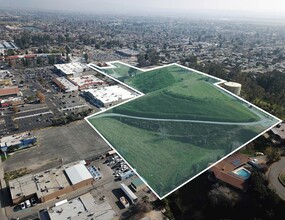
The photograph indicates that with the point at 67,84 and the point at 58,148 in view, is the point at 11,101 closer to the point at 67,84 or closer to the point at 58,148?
the point at 67,84

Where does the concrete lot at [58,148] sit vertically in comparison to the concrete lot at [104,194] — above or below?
above

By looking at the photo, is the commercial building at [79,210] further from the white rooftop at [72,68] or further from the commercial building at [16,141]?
the white rooftop at [72,68]

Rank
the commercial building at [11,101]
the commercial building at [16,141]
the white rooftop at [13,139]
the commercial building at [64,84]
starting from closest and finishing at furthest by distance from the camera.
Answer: the commercial building at [16,141]
the white rooftop at [13,139]
the commercial building at [11,101]
the commercial building at [64,84]

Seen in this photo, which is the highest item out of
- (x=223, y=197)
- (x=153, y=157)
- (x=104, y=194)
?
(x=153, y=157)

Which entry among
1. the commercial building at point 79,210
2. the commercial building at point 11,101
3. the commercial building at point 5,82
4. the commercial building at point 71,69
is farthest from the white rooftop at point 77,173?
the commercial building at point 71,69

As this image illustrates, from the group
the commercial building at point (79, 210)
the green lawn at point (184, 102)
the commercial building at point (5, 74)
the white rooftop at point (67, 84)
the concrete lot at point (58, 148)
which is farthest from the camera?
the commercial building at point (5, 74)

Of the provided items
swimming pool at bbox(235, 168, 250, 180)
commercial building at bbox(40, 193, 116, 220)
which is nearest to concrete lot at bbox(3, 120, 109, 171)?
commercial building at bbox(40, 193, 116, 220)

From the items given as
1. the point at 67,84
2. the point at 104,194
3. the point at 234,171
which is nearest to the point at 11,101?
the point at 67,84
